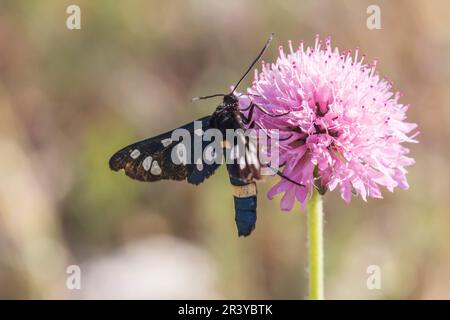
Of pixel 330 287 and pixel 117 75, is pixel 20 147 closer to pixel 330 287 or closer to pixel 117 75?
pixel 117 75

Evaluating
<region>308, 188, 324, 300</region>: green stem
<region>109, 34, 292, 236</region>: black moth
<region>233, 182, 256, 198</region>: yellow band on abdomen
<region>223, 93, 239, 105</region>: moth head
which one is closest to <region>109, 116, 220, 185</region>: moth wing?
<region>109, 34, 292, 236</region>: black moth

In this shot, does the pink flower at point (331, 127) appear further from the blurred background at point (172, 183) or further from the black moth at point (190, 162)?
the blurred background at point (172, 183)

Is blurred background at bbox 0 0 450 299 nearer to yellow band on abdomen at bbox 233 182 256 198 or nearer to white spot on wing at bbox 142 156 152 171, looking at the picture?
white spot on wing at bbox 142 156 152 171

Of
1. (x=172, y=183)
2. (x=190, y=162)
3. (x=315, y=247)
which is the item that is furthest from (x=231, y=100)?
(x=172, y=183)

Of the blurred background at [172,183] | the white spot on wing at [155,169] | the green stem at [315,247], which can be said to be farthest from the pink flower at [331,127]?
the blurred background at [172,183]
